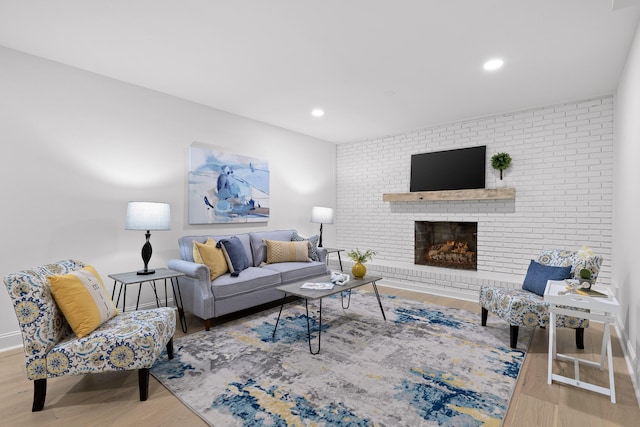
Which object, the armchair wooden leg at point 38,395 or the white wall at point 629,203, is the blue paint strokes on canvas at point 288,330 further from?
the white wall at point 629,203

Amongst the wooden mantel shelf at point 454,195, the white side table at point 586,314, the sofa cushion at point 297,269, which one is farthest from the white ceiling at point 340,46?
the sofa cushion at point 297,269

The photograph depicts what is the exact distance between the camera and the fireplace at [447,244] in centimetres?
495

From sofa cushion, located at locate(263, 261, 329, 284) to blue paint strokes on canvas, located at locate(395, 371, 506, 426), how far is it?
2.02 m

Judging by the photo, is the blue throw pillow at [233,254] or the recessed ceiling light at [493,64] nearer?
the recessed ceiling light at [493,64]

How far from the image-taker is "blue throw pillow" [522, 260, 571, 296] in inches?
110

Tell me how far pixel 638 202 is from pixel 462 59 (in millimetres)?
1735

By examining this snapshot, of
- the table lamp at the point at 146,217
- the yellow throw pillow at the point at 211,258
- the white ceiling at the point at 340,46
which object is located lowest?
the yellow throw pillow at the point at 211,258

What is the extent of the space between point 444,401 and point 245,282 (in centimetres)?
217

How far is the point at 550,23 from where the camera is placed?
2.36 meters

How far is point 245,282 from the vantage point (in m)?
3.45

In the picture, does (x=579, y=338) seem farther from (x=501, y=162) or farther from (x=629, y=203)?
(x=501, y=162)

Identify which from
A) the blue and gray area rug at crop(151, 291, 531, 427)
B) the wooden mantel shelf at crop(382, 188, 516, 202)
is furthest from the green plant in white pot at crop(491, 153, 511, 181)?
the blue and gray area rug at crop(151, 291, 531, 427)

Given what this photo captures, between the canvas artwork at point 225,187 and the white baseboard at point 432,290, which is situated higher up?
the canvas artwork at point 225,187

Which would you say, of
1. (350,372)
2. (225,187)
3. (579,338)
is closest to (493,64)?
(579,338)
